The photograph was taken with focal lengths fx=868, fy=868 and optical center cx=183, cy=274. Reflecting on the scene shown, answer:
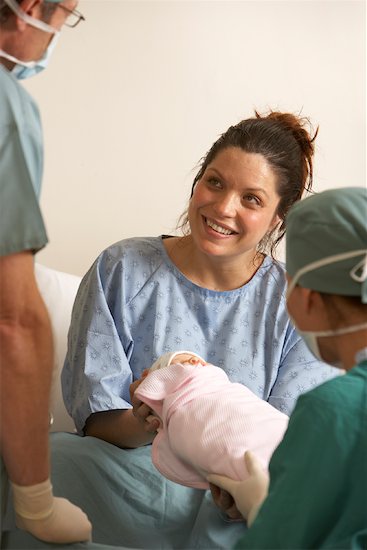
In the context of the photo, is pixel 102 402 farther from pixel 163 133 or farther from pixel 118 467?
pixel 163 133

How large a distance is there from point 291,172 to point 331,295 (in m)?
0.96

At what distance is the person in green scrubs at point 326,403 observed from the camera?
111 cm

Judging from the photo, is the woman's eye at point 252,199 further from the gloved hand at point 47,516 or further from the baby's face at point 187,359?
the gloved hand at point 47,516

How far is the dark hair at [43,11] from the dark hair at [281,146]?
0.90 m

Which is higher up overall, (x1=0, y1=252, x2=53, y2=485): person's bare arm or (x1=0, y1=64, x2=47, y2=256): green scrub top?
(x1=0, y1=64, x2=47, y2=256): green scrub top

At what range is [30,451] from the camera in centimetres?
130

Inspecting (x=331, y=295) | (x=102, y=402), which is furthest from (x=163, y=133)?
(x=331, y=295)

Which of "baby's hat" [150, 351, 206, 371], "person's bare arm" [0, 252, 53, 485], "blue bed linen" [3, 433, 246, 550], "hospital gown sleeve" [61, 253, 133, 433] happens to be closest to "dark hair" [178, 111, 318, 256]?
"hospital gown sleeve" [61, 253, 133, 433]

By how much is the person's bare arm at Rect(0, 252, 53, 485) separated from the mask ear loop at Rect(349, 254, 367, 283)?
450 millimetres

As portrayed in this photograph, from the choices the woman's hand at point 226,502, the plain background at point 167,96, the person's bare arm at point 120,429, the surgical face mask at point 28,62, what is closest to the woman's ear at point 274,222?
the plain background at point 167,96

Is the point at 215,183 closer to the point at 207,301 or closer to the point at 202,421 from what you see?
the point at 207,301

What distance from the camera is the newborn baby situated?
62.7 inches

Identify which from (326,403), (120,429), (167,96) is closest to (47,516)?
(326,403)

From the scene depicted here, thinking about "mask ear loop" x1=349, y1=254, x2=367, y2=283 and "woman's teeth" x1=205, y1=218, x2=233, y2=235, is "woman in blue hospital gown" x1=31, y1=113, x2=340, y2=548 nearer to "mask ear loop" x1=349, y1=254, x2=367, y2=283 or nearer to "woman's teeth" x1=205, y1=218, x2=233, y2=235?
"woman's teeth" x1=205, y1=218, x2=233, y2=235
